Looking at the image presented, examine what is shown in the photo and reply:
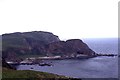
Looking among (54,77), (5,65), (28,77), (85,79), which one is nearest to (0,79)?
(28,77)

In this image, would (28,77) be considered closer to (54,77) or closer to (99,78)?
(54,77)

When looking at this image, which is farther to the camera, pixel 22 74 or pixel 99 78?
pixel 99 78

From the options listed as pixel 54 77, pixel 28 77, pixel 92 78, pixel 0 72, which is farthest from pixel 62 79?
pixel 92 78

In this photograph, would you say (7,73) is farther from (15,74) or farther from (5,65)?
(5,65)

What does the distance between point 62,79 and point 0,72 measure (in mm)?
23703

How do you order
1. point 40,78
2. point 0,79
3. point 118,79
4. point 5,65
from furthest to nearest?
point 118,79 → point 5,65 → point 40,78 → point 0,79

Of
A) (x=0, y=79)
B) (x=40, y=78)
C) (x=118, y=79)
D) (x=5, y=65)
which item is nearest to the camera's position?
(x=0, y=79)

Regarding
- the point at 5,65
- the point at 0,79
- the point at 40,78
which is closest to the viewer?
the point at 0,79

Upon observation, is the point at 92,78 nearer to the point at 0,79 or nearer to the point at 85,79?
the point at 85,79

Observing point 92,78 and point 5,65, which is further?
point 92,78

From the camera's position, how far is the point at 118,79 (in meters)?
157

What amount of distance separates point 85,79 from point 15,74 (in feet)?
177

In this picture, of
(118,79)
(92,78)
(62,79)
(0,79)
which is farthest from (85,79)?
(0,79)

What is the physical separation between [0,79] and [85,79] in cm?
6457
